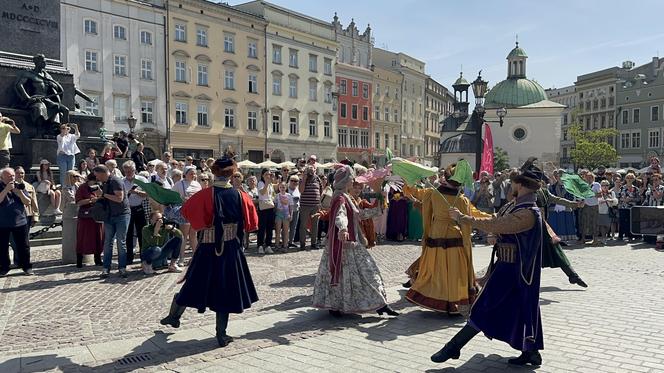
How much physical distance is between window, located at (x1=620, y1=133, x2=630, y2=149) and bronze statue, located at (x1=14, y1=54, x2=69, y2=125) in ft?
255

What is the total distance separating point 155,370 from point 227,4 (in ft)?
143

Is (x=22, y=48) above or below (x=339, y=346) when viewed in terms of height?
above

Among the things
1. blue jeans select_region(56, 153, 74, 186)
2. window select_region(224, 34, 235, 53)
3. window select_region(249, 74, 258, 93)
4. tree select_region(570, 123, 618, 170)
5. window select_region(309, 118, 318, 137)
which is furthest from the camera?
tree select_region(570, 123, 618, 170)

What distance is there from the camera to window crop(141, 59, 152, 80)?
1496 inches

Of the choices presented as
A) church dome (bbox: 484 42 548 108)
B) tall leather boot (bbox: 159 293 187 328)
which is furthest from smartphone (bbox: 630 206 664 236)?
church dome (bbox: 484 42 548 108)

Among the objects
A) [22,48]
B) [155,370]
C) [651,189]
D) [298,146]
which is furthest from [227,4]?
[155,370]

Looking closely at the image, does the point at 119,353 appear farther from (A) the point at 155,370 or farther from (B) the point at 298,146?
(B) the point at 298,146

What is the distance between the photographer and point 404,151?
71.5 metres

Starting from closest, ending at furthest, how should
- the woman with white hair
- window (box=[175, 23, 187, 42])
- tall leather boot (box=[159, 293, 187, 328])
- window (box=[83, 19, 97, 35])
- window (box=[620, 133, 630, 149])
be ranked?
tall leather boot (box=[159, 293, 187, 328]) < the woman with white hair < window (box=[83, 19, 97, 35]) < window (box=[175, 23, 187, 42]) < window (box=[620, 133, 630, 149])

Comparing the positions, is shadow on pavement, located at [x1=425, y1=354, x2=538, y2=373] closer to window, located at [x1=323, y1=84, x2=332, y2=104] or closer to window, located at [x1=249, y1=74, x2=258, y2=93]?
window, located at [x1=249, y1=74, x2=258, y2=93]

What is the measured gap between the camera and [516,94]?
68.0 m

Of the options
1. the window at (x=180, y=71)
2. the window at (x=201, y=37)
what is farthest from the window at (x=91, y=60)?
the window at (x=201, y=37)

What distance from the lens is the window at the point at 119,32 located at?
36.4 m

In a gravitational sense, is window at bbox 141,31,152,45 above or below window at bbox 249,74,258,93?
above
